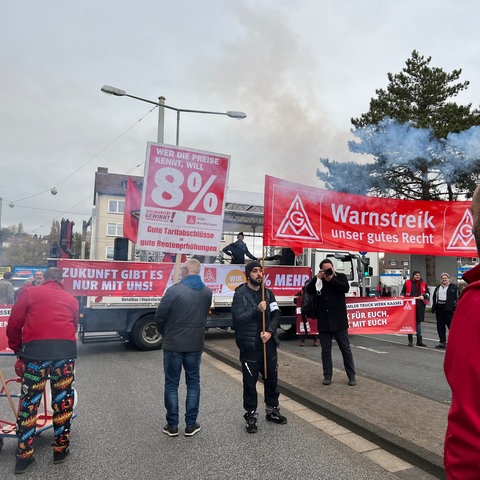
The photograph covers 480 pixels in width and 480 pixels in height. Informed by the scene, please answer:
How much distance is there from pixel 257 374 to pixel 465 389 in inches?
146

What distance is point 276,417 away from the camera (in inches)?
183

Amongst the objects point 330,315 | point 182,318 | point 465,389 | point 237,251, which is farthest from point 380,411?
point 237,251

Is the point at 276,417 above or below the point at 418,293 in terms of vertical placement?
below

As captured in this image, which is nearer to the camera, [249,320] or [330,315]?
[249,320]

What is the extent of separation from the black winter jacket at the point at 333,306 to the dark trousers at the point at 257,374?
1720mm

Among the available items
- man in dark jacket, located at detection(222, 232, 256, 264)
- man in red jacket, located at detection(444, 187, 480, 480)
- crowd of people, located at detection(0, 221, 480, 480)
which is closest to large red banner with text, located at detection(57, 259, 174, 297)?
man in dark jacket, located at detection(222, 232, 256, 264)

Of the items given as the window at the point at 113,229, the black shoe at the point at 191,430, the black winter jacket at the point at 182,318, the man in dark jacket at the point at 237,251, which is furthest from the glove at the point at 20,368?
the window at the point at 113,229

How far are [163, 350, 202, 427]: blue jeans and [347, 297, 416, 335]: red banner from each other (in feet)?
19.8

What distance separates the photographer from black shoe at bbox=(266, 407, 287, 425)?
4.64m

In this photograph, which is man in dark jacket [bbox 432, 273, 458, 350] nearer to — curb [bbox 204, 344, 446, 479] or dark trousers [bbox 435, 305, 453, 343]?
dark trousers [bbox 435, 305, 453, 343]

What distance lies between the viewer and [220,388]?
6.21 metres

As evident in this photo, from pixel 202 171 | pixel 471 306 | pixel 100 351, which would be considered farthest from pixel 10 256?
pixel 471 306

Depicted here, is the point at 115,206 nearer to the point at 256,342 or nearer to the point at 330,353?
the point at 330,353

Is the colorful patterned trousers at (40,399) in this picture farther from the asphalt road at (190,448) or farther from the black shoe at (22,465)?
the asphalt road at (190,448)
